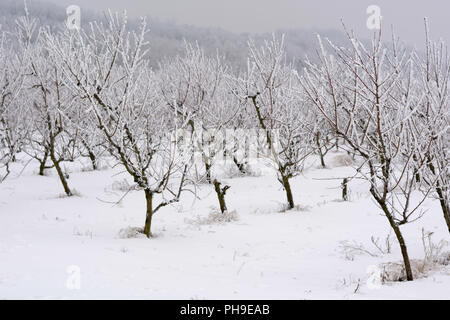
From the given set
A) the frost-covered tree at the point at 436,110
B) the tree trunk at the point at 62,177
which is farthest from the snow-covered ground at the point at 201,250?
the frost-covered tree at the point at 436,110

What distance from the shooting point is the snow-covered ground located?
12.7ft

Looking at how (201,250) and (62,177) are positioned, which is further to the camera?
(62,177)

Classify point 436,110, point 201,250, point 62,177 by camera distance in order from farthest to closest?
point 62,177 < point 201,250 < point 436,110

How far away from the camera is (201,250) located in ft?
20.2

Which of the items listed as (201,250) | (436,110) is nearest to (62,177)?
(201,250)

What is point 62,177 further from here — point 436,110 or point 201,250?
point 436,110

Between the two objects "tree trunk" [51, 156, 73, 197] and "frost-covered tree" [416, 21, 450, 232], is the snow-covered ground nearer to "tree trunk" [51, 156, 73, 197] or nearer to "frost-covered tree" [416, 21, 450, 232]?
"tree trunk" [51, 156, 73, 197]

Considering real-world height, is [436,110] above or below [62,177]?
above

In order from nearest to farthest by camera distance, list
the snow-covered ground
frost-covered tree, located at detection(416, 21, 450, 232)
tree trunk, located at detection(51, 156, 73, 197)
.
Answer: the snow-covered ground
frost-covered tree, located at detection(416, 21, 450, 232)
tree trunk, located at detection(51, 156, 73, 197)

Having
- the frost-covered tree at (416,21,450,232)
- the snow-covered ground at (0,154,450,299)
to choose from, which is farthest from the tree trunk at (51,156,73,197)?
the frost-covered tree at (416,21,450,232)

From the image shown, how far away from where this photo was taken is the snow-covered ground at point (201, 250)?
12.7 ft
